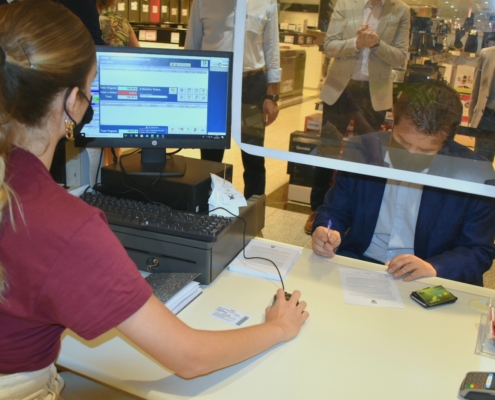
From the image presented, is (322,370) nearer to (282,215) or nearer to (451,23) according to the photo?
(451,23)

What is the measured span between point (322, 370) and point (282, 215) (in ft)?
8.49

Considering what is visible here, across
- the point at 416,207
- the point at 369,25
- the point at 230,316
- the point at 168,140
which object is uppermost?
the point at 369,25

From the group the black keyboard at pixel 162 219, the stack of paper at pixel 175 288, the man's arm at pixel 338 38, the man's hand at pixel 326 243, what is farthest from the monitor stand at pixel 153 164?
the man's arm at pixel 338 38

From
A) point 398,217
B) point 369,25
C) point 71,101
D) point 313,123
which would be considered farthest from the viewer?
point 398,217

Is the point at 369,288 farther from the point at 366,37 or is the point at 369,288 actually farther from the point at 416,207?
the point at 366,37

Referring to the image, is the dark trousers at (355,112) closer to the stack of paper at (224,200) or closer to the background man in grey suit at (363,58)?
the background man in grey suit at (363,58)

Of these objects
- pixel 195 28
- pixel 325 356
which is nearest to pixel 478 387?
pixel 325 356

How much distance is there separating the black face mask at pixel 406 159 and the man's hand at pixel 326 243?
0.85 ft

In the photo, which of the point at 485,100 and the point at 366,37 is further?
the point at 366,37

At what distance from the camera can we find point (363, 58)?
4.61 ft

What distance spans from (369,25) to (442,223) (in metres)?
0.62

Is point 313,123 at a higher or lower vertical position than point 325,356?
higher

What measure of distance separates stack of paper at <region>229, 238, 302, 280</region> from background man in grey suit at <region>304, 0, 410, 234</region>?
37 cm

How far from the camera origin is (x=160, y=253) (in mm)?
1262
